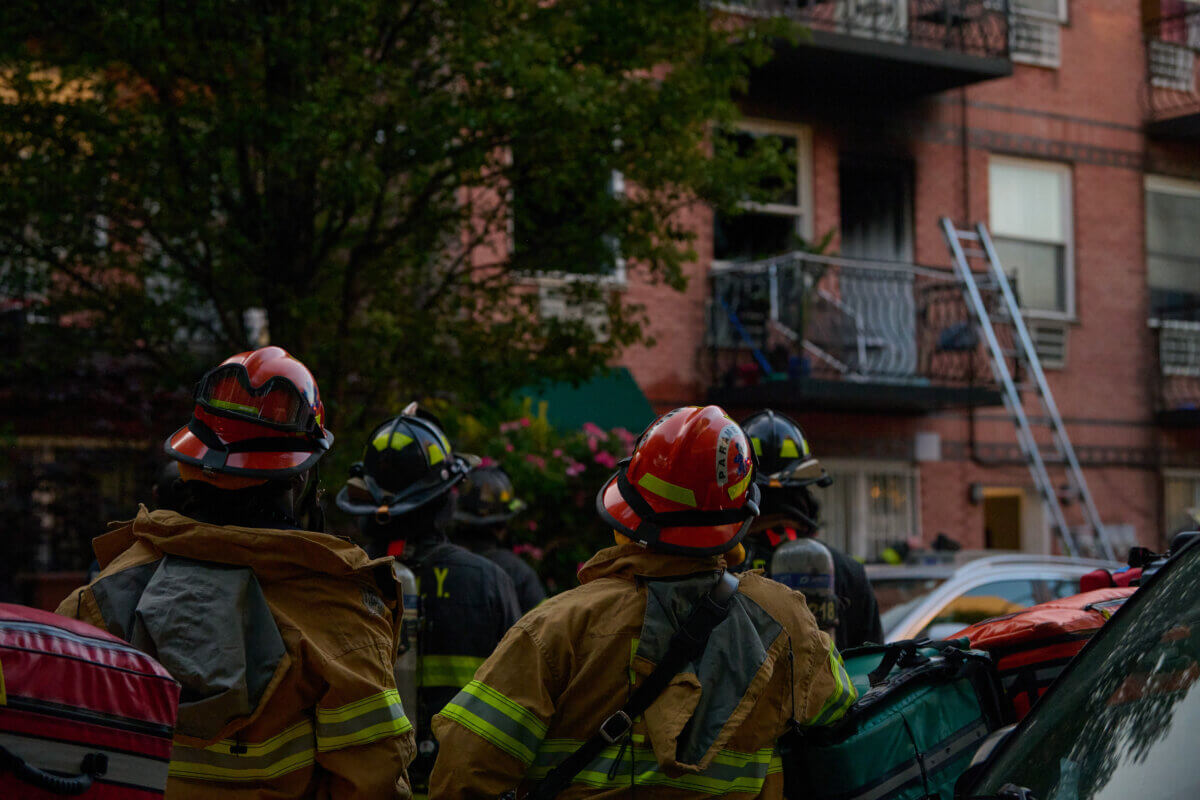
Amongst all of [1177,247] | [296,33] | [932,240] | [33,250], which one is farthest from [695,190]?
[1177,247]

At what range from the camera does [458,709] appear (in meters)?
2.91

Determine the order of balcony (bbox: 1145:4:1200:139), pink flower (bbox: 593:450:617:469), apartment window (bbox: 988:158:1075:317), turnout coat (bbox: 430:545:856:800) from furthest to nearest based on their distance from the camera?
→ balcony (bbox: 1145:4:1200:139) < apartment window (bbox: 988:158:1075:317) < pink flower (bbox: 593:450:617:469) < turnout coat (bbox: 430:545:856:800)

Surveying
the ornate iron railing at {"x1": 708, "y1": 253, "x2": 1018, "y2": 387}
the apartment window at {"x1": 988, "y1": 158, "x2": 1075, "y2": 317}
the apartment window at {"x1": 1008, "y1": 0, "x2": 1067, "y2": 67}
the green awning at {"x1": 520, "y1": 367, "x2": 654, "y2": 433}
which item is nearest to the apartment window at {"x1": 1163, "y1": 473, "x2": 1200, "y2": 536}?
the apartment window at {"x1": 988, "y1": 158, "x2": 1075, "y2": 317}

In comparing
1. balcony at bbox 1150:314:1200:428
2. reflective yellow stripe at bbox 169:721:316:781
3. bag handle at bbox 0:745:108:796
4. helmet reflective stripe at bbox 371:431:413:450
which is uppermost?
balcony at bbox 1150:314:1200:428

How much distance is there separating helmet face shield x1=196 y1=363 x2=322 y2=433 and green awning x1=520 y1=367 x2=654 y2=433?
8283 mm

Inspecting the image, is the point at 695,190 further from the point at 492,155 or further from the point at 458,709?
the point at 458,709

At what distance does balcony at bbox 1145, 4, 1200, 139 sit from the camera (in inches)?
680

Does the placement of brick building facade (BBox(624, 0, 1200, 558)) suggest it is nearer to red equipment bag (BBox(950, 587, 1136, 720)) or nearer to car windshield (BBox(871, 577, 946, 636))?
car windshield (BBox(871, 577, 946, 636))

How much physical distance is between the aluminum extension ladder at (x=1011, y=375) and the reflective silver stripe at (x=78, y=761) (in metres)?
12.2

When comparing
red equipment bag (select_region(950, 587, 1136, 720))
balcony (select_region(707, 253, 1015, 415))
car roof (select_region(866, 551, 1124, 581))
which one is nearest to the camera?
red equipment bag (select_region(950, 587, 1136, 720))

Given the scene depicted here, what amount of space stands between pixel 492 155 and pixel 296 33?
141 centimetres

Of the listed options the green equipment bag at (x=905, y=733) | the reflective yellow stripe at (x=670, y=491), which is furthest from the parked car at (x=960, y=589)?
the reflective yellow stripe at (x=670, y=491)

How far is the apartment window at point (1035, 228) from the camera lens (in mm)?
16188

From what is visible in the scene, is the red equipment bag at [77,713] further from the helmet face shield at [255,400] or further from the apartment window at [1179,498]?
the apartment window at [1179,498]
